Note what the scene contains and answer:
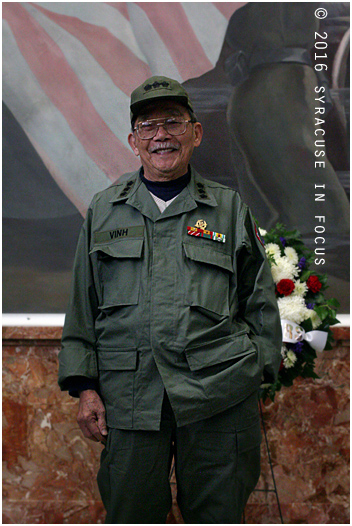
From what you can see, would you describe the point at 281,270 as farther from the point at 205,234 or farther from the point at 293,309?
the point at 205,234

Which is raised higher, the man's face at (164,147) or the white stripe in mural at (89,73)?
the white stripe in mural at (89,73)

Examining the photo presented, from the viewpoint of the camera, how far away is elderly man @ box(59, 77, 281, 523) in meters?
1.67

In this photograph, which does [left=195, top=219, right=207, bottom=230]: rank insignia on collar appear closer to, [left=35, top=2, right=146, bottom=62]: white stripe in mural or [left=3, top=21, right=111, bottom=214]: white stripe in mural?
[left=3, top=21, right=111, bottom=214]: white stripe in mural

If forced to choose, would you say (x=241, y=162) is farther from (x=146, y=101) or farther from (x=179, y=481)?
(x=179, y=481)

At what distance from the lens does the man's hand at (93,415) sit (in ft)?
5.69

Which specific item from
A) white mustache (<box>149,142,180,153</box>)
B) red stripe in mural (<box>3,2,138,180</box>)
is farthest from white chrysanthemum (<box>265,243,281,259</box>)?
red stripe in mural (<box>3,2,138,180</box>)

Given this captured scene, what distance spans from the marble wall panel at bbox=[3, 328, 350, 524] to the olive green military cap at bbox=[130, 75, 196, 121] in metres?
1.41

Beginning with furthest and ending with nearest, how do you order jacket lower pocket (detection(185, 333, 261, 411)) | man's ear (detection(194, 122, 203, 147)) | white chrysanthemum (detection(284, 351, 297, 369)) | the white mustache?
1. white chrysanthemum (detection(284, 351, 297, 369))
2. man's ear (detection(194, 122, 203, 147))
3. the white mustache
4. jacket lower pocket (detection(185, 333, 261, 411))

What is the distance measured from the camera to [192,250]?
1723 mm

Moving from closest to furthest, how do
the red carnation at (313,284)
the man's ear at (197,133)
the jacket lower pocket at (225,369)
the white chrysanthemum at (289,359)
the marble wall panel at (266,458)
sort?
the jacket lower pocket at (225,369), the man's ear at (197,133), the white chrysanthemum at (289,359), the red carnation at (313,284), the marble wall panel at (266,458)

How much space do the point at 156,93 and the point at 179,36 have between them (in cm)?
114

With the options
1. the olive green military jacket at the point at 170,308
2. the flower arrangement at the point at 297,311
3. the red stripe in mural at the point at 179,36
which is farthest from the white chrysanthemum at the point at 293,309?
the red stripe in mural at the point at 179,36

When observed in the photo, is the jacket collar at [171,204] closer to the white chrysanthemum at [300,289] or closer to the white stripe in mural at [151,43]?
the white chrysanthemum at [300,289]

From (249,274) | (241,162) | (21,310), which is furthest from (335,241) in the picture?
(21,310)
